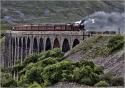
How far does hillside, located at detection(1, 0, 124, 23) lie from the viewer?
518 ft

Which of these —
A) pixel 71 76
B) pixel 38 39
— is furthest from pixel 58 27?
pixel 71 76

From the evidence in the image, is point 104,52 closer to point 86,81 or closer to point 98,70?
point 98,70

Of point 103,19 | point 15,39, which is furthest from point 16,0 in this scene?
point 103,19

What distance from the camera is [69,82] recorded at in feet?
90.7

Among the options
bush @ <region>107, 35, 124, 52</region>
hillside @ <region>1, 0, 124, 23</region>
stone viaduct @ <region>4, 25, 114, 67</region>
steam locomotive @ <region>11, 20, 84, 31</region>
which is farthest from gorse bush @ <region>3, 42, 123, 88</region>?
hillside @ <region>1, 0, 124, 23</region>

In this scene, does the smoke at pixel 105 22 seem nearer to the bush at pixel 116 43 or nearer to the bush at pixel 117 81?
the bush at pixel 116 43

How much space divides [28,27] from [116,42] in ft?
101

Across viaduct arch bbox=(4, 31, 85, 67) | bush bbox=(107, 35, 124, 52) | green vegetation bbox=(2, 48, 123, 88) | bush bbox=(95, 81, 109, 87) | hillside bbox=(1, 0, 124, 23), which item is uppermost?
bush bbox=(107, 35, 124, 52)

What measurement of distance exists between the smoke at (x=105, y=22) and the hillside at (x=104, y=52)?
6.24m

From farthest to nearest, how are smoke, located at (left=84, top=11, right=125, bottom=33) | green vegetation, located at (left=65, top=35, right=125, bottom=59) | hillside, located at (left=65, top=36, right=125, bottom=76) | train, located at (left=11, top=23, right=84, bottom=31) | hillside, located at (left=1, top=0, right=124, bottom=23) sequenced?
1. hillside, located at (left=1, top=0, right=124, bottom=23)
2. train, located at (left=11, top=23, right=84, bottom=31)
3. smoke, located at (left=84, top=11, right=125, bottom=33)
4. green vegetation, located at (left=65, top=35, right=125, bottom=59)
5. hillside, located at (left=65, top=36, right=125, bottom=76)

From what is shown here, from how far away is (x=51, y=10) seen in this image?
173000mm

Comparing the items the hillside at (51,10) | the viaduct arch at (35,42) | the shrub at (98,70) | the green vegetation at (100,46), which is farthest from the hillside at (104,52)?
the hillside at (51,10)

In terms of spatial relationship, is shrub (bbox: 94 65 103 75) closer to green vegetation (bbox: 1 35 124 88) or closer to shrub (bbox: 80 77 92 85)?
green vegetation (bbox: 1 35 124 88)

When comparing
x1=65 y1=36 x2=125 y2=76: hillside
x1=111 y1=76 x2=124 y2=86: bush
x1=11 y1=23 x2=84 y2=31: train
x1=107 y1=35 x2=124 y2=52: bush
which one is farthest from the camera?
x1=11 y1=23 x2=84 y2=31: train
